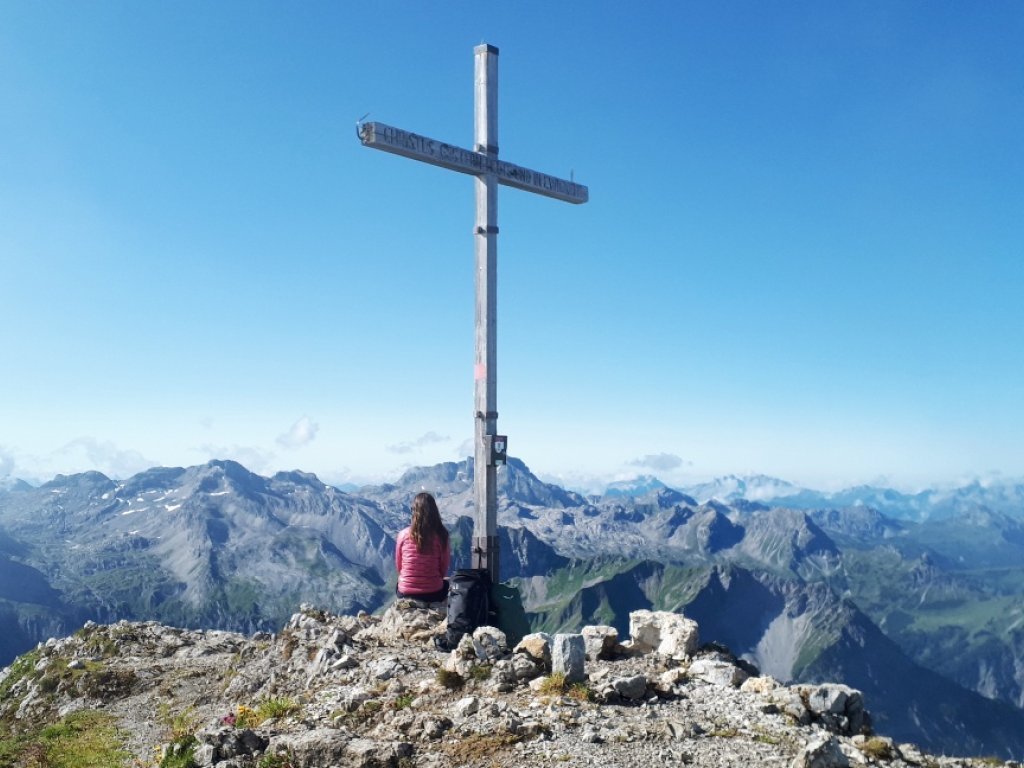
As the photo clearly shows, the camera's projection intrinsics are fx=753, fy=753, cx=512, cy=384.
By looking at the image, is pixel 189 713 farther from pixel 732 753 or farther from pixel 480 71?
pixel 480 71

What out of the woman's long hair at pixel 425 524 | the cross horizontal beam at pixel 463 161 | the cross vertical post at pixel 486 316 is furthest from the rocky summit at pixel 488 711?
the cross horizontal beam at pixel 463 161

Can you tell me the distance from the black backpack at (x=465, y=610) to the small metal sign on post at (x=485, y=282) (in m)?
0.94

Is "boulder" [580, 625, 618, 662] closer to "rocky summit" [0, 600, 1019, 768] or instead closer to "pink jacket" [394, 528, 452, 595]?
"rocky summit" [0, 600, 1019, 768]

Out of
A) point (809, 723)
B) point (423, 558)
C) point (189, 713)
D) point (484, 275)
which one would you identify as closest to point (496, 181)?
point (484, 275)

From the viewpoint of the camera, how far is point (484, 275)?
1614 cm

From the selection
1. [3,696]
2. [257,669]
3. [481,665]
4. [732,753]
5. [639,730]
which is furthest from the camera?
[3,696]

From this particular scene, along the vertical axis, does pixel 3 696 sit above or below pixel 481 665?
below

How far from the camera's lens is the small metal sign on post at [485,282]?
1603 centimetres

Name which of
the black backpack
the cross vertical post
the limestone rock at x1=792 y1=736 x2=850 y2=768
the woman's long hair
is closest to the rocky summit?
the limestone rock at x1=792 y1=736 x2=850 y2=768

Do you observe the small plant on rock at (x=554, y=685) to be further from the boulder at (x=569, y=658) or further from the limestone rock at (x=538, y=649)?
the limestone rock at (x=538, y=649)

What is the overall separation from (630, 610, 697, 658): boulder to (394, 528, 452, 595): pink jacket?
533 cm

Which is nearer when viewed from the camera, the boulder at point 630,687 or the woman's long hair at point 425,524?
the boulder at point 630,687

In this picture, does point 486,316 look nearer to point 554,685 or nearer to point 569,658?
point 569,658

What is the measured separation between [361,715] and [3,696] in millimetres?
18315
